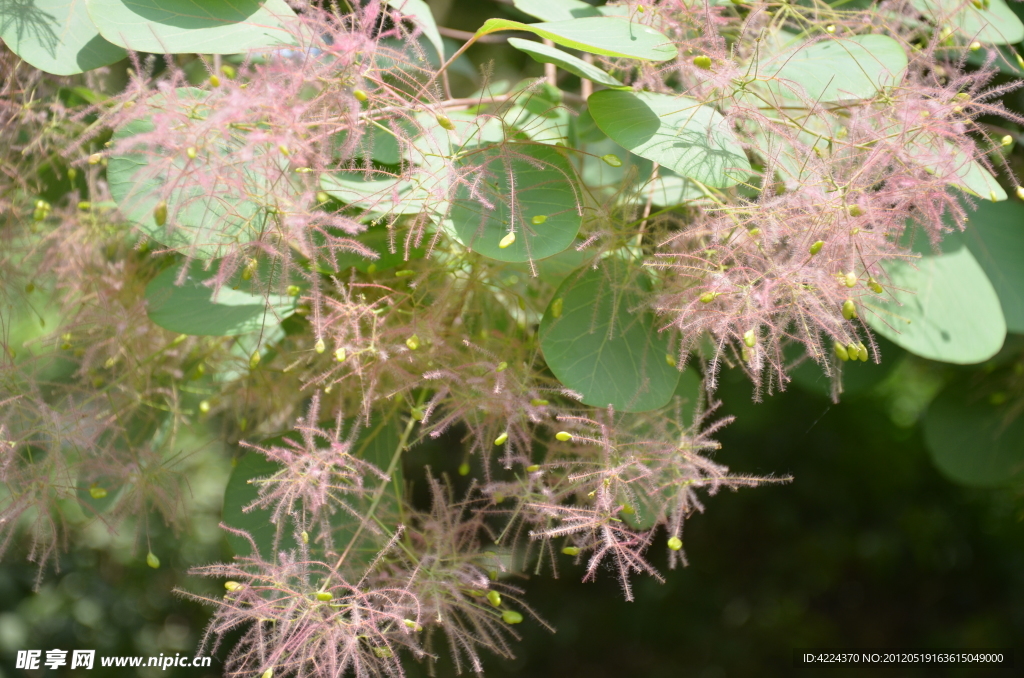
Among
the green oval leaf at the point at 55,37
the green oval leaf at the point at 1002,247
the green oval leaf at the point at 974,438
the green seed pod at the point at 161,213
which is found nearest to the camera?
the green seed pod at the point at 161,213

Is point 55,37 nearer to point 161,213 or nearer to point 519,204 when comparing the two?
point 161,213

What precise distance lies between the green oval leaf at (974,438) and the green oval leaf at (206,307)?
0.92 m

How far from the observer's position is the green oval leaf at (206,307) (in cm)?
73

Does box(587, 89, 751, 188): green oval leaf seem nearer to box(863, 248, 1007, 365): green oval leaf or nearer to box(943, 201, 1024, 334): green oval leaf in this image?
box(863, 248, 1007, 365): green oval leaf

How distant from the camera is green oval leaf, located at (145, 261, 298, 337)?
2.40ft

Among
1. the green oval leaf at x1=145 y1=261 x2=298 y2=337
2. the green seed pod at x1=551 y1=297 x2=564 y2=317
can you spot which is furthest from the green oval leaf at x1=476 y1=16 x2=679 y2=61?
the green oval leaf at x1=145 y1=261 x2=298 y2=337

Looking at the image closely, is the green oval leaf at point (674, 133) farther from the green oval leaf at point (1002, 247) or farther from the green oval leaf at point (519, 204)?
the green oval leaf at point (1002, 247)

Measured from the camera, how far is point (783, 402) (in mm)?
1773

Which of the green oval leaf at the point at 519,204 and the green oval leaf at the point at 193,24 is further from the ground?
the green oval leaf at the point at 193,24

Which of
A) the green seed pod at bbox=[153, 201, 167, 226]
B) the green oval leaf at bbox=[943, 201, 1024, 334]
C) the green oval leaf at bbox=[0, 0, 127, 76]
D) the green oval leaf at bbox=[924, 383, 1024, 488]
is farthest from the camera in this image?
the green oval leaf at bbox=[924, 383, 1024, 488]

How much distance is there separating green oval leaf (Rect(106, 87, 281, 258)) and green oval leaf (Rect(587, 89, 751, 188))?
308mm

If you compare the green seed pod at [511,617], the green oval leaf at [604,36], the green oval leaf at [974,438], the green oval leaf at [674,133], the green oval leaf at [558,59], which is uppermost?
the green oval leaf at [604,36]

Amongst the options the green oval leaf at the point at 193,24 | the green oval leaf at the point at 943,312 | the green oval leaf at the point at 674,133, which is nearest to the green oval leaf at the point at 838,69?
the green oval leaf at the point at 674,133

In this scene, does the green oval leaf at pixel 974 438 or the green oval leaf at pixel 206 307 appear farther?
the green oval leaf at pixel 974 438
